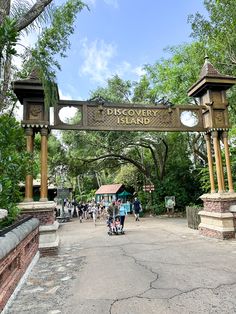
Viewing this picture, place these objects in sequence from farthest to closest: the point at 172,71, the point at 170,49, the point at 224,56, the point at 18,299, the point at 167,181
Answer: the point at 167,181
the point at 170,49
the point at 172,71
the point at 224,56
the point at 18,299

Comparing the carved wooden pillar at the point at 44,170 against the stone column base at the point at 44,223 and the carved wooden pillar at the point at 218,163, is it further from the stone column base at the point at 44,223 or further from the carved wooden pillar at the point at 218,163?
the carved wooden pillar at the point at 218,163

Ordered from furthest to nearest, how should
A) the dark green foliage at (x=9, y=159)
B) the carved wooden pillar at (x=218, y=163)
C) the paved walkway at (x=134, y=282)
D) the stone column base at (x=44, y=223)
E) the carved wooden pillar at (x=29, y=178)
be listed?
1. the carved wooden pillar at (x=218, y=163)
2. the carved wooden pillar at (x=29, y=178)
3. the stone column base at (x=44, y=223)
4. the dark green foliage at (x=9, y=159)
5. the paved walkway at (x=134, y=282)

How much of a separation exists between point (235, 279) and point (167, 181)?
17373 mm

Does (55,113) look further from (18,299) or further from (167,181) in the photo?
(167,181)

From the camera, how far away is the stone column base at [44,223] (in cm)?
765

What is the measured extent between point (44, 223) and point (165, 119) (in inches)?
212

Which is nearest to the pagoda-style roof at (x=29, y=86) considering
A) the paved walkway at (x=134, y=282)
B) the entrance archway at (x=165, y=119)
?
the entrance archway at (x=165, y=119)

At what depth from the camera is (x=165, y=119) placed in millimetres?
9875

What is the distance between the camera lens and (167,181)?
2208cm

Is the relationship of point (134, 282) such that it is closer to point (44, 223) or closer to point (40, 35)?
point (44, 223)

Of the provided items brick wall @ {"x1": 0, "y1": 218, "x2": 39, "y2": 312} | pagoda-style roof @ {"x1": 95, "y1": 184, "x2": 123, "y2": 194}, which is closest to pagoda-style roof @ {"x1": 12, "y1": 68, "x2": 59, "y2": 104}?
brick wall @ {"x1": 0, "y1": 218, "x2": 39, "y2": 312}

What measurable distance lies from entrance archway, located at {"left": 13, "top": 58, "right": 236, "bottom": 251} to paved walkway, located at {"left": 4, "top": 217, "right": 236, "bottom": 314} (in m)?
1.75

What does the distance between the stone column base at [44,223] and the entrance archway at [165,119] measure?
0.38 m

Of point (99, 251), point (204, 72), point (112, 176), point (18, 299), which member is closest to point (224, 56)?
point (204, 72)
